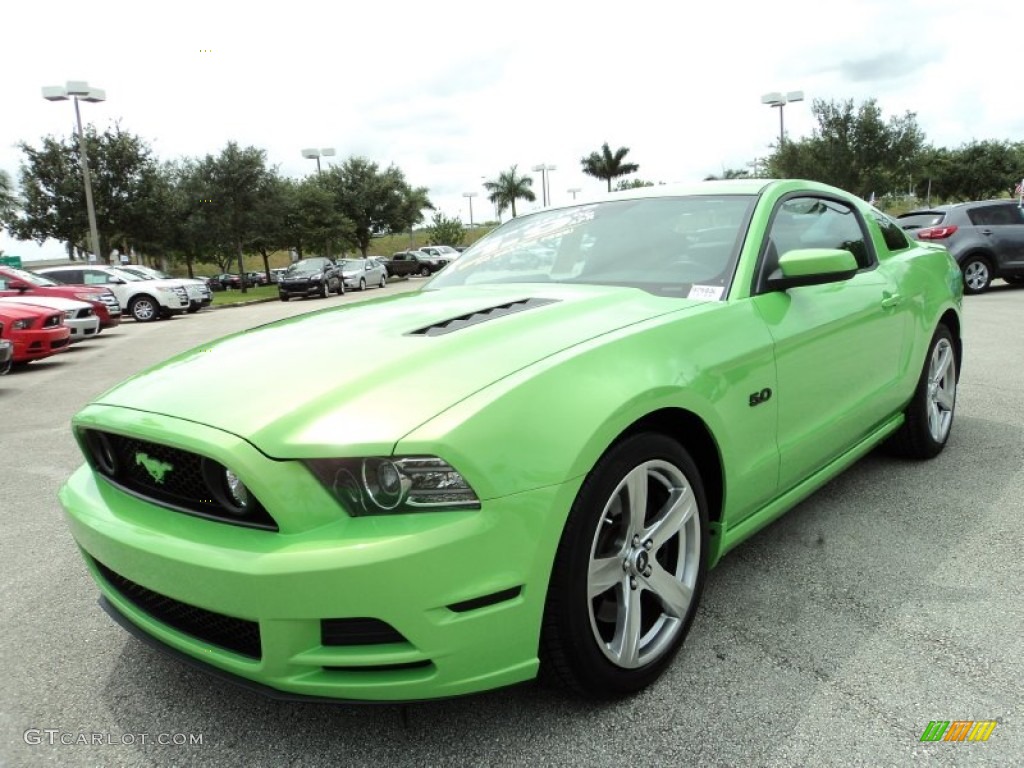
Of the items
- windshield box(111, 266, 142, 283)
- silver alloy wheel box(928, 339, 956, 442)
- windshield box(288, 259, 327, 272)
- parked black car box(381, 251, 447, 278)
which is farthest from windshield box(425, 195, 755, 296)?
parked black car box(381, 251, 447, 278)

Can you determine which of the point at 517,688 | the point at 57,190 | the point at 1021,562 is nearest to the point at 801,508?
the point at 1021,562

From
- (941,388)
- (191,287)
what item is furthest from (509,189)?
(941,388)

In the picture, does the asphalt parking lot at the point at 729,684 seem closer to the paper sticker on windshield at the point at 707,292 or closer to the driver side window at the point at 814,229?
the paper sticker on windshield at the point at 707,292

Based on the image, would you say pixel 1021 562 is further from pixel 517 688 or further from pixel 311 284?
pixel 311 284

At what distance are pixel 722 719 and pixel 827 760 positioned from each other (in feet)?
0.88

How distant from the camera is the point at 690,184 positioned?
10.9 feet

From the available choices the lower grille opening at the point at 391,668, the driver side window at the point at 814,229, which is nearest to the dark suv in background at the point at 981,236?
the driver side window at the point at 814,229

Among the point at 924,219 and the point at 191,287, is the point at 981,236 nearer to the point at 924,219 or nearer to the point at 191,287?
the point at 924,219

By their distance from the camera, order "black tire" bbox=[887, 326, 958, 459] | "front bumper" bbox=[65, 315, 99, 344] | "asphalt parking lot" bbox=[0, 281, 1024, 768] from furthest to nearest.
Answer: "front bumper" bbox=[65, 315, 99, 344] < "black tire" bbox=[887, 326, 958, 459] < "asphalt parking lot" bbox=[0, 281, 1024, 768]

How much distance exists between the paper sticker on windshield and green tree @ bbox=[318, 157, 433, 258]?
42.1 m

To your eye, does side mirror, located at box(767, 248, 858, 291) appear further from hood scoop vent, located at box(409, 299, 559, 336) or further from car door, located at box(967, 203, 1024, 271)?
car door, located at box(967, 203, 1024, 271)

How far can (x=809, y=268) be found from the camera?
8.39 feet

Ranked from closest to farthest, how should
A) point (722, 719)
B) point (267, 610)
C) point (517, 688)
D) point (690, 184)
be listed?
point (267, 610) → point (722, 719) → point (517, 688) → point (690, 184)

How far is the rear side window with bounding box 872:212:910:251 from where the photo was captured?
12.5 feet
